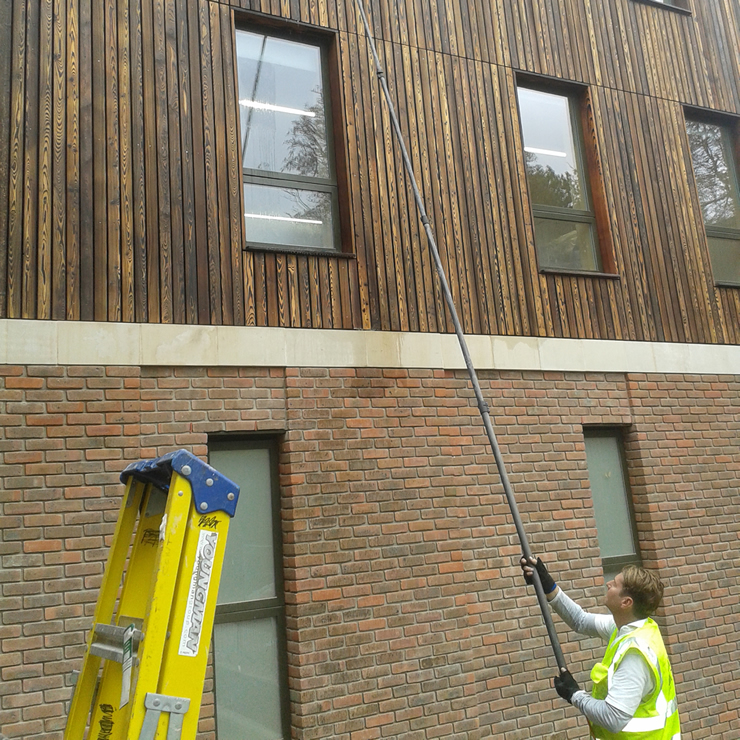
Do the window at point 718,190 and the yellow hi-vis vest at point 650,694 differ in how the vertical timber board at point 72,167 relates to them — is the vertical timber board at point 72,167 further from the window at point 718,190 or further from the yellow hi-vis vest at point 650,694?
the window at point 718,190

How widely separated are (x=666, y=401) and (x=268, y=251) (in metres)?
4.55

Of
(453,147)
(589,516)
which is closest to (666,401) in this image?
(589,516)

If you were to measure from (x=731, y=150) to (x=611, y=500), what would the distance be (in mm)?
5183

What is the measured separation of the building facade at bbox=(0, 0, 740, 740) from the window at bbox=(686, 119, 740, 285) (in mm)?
494

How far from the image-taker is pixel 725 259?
29.6 feet

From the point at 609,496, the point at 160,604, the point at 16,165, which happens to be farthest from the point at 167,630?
the point at 609,496

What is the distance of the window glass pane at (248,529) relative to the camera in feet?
18.6

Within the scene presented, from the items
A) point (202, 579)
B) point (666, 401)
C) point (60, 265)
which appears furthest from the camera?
point (666, 401)

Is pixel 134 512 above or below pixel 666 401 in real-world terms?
below

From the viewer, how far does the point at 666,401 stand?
786cm

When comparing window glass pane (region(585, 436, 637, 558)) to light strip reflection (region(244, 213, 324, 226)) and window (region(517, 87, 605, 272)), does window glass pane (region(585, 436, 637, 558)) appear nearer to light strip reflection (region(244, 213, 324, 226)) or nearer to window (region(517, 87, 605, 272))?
window (region(517, 87, 605, 272))

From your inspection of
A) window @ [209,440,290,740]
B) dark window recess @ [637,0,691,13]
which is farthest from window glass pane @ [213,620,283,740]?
dark window recess @ [637,0,691,13]

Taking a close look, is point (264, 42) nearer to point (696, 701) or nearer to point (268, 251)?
point (268, 251)

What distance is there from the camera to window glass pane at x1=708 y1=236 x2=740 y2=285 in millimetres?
8938
